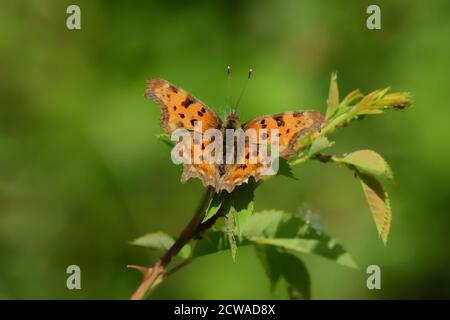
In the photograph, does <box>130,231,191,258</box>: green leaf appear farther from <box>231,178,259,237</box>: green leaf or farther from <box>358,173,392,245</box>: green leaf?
<box>358,173,392,245</box>: green leaf

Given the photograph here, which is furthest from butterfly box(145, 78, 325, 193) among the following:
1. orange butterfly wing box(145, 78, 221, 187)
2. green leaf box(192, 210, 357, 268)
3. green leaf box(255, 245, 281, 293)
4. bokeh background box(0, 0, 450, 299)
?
bokeh background box(0, 0, 450, 299)

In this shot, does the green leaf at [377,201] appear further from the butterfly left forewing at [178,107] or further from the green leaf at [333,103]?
the butterfly left forewing at [178,107]

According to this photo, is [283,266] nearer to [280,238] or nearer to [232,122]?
[280,238]

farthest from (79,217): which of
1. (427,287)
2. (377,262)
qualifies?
(427,287)

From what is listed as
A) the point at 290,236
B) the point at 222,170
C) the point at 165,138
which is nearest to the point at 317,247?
the point at 290,236

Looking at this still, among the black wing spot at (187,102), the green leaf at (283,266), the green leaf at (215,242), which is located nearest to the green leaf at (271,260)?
the green leaf at (283,266)

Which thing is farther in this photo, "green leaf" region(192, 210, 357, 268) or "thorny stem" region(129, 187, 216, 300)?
"green leaf" region(192, 210, 357, 268)

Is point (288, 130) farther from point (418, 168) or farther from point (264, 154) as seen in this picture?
point (418, 168)

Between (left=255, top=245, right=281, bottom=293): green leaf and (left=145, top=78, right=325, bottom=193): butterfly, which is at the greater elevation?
(left=145, top=78, right=325, bottom=193): butterfly
